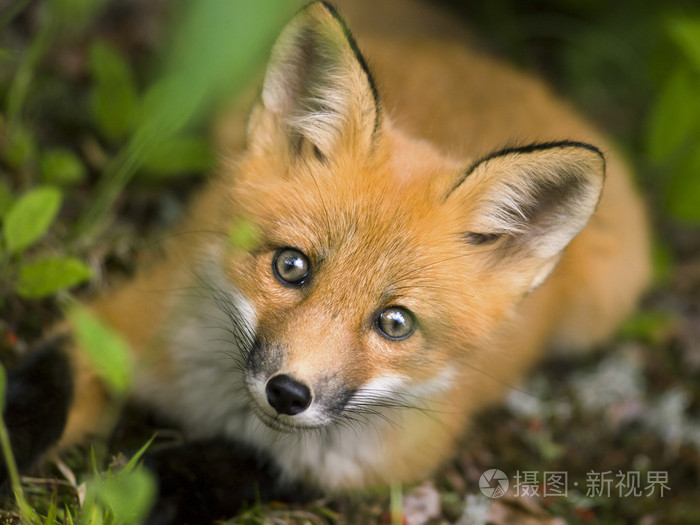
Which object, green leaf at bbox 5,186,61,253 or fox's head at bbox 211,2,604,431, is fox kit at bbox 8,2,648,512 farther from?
green leaf at bbox 5,186,61,253

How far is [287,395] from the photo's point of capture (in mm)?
1536

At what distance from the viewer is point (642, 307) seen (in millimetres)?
3393

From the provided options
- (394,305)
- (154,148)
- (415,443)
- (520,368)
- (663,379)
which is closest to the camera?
(394,305)

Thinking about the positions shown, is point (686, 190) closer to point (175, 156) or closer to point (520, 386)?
point (520, 386)

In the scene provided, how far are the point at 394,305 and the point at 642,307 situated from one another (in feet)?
Result: 7.12

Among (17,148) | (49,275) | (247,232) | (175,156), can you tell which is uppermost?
(247,232)

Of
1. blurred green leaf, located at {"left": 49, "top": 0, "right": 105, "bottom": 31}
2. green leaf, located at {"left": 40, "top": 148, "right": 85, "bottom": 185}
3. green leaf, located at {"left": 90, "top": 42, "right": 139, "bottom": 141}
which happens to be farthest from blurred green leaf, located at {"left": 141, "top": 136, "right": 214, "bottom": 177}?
blurred green leaf, located at {"left": 49, "top": 0, "right": 105, "bottom": 31}

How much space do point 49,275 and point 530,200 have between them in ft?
4.46

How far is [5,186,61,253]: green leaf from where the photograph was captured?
1.87 metres

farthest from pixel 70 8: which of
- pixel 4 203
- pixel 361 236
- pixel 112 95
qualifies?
pixel 361 236

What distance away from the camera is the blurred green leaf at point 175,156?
8.52ft

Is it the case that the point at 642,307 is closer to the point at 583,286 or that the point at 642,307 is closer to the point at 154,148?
the point at 583,286

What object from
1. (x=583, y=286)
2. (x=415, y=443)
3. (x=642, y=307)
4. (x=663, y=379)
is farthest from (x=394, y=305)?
(x=642, y=307)

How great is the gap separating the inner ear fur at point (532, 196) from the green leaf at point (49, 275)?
3.42ft
